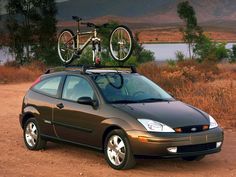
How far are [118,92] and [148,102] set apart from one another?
51 cm

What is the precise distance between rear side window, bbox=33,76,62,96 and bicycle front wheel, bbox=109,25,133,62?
2302 millimetres

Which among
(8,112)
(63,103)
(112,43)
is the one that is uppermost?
(112,43)

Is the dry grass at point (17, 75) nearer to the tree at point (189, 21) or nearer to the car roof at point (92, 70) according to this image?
the car roof at point (92, 70)

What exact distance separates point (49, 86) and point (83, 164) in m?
1.76

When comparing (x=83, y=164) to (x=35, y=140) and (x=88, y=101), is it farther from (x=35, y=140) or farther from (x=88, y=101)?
(x=35, y=140)

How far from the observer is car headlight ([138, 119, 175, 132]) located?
26.9 feet

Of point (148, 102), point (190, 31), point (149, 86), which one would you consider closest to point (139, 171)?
point (148, 102)

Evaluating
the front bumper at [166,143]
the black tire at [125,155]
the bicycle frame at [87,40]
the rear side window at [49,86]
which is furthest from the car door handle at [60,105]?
the bicycle frame at [87,40]

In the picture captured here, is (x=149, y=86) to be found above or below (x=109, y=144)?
above

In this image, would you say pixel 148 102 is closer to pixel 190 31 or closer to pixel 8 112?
pixel 8 112

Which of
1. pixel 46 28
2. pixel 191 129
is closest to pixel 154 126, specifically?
pixel 191 129

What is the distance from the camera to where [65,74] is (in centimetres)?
996

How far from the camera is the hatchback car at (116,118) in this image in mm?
8211

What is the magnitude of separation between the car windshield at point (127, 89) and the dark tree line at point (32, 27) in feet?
130
